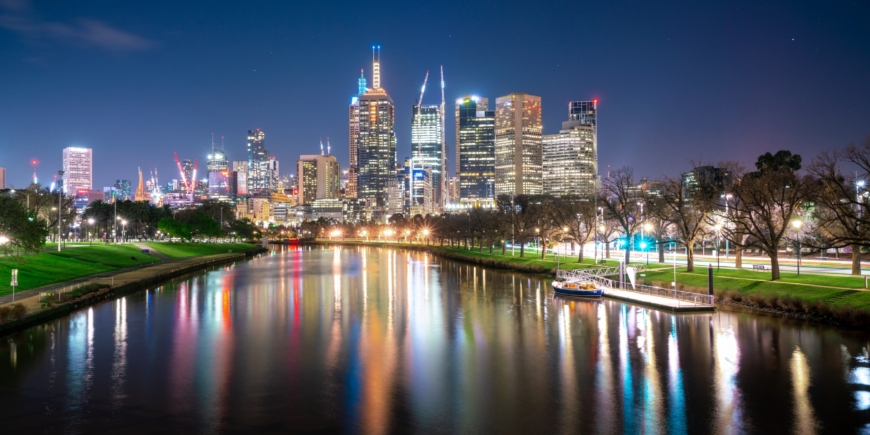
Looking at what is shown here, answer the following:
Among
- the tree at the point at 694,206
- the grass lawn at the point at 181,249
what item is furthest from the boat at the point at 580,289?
the grass lawn at the point at 181,249

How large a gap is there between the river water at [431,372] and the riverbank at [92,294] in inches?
45.4

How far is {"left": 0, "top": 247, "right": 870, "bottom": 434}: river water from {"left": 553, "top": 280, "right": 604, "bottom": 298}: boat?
5.05 m

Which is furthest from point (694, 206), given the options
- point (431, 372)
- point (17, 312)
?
point (17, 312)

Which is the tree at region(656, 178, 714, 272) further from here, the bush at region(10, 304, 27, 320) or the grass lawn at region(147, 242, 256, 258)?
the grass lawn at region(147, 242, 256, 258)

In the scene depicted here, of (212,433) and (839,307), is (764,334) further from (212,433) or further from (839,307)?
(212,433)

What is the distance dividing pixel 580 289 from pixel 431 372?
95.5ft

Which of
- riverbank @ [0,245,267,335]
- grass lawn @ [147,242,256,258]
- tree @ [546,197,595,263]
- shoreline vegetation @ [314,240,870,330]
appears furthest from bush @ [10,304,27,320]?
grass lawn @ [147,242,256,258]

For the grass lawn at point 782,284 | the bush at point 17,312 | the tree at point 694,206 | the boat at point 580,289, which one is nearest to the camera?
the bush at point 17,312

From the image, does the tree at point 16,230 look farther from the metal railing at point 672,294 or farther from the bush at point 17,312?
the metal railing at point 672,294

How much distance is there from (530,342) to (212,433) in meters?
18.7

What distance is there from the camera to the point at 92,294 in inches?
1854

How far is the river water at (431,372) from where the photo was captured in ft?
63.0

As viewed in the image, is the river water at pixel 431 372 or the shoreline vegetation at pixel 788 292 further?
the shoreline vegetation at pixel 788 292

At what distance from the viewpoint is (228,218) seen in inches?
7677
